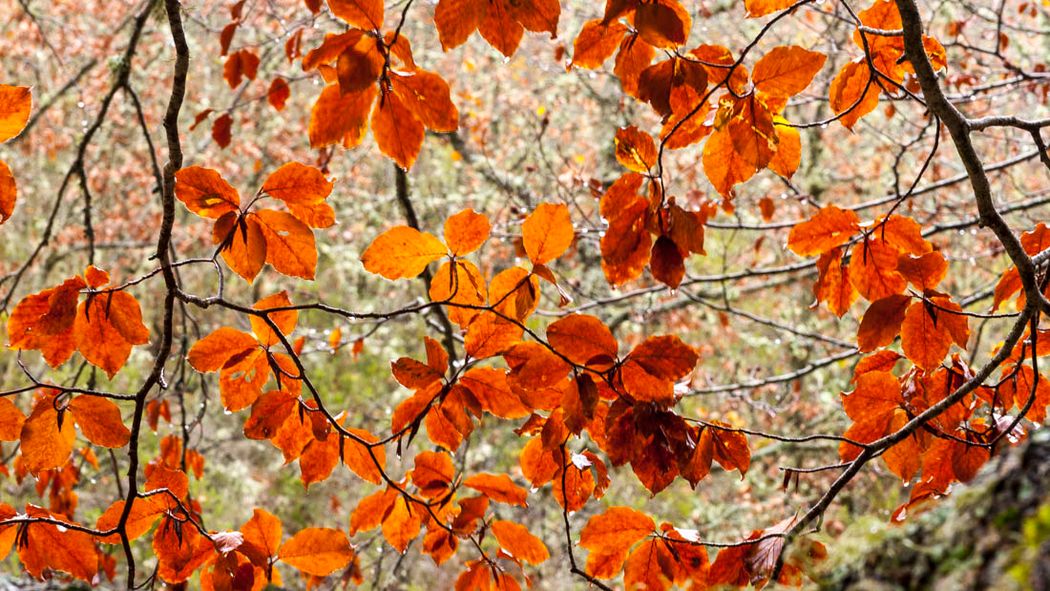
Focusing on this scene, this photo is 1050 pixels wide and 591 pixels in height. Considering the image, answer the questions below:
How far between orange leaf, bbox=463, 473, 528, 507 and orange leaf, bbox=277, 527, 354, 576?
0.18 metres

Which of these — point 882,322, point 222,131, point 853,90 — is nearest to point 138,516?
point 882,322

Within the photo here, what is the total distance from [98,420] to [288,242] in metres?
0.31

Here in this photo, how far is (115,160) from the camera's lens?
651 cm

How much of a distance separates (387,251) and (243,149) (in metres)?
6.06

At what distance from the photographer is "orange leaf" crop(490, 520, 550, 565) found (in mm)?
1091

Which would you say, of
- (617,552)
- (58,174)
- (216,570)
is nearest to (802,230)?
(617,552)

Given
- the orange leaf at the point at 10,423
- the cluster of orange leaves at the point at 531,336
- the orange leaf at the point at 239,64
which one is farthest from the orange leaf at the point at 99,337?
the orange leaf at the point at 239,64

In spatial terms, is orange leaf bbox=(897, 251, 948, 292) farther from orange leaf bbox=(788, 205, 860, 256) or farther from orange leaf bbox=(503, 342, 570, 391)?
orange leaf bbox=(503, 342, 570, 391)

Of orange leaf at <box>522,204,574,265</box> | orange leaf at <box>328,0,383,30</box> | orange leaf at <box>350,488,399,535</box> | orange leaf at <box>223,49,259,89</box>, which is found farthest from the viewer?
orange leaf at <box>223,49,259,89</box>

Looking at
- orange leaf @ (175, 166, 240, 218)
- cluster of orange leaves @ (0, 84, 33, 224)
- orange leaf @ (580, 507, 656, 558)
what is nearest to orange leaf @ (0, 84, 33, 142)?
cluster of orange leaves @ (0, 84, 33, 224)

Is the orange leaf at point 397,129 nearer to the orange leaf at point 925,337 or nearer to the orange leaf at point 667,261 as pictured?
the orange leaf at point 667,261

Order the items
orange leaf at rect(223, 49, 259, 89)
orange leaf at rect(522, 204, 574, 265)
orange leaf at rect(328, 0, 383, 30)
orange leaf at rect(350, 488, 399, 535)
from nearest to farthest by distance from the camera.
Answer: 1. orange leaf at rect(328, 0, 383, 30)
2. orange leaf at rect(522, 204, 574, 265)
3. orange leaf at rect(350, 488, 399, 535)
4. orange leaf at rect(223, 49, 259, 89)

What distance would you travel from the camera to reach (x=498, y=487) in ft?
3.55

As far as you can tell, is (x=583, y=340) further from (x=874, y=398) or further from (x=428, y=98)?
(x=874, y=398)
